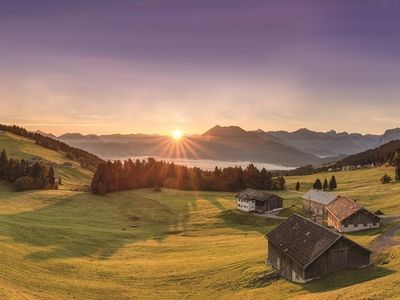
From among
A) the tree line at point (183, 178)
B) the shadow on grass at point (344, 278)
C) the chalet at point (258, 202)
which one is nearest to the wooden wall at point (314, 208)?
the chalet at point (258, 202)

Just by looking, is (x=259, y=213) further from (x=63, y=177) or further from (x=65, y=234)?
(x=63, y=177)

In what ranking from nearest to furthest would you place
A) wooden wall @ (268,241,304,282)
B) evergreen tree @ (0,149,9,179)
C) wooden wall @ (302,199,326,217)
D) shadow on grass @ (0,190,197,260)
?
wooden wall @ (268,241,304,282)
shadow on grass @ (0,190,197,260)
wooden wall @ (302,199,326,217)
evergreen tree @ (0,149,9,179)

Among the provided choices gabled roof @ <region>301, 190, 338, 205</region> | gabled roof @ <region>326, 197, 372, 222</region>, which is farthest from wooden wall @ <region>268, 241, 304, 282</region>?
gabled roof @ <region>301, 190, 338, 205</region>

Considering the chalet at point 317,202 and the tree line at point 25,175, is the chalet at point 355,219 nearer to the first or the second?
the chalet at point 317,202

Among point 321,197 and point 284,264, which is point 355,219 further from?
point 284,264

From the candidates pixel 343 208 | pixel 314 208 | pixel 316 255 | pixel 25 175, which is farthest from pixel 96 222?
pixel 316 255

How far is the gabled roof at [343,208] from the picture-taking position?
8156cm

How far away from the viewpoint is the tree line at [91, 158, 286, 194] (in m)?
168

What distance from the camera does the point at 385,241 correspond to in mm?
62625

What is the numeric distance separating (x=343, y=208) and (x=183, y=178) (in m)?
96.2

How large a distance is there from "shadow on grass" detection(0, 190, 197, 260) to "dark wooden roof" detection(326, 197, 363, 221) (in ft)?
120

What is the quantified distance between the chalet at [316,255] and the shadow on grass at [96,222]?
31914 millimetres

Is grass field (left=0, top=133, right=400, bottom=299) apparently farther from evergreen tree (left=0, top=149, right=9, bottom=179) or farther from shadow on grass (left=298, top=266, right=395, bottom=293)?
evergreen tree (left=0, top=149, right=9, bottom=179)

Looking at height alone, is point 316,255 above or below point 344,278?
above
